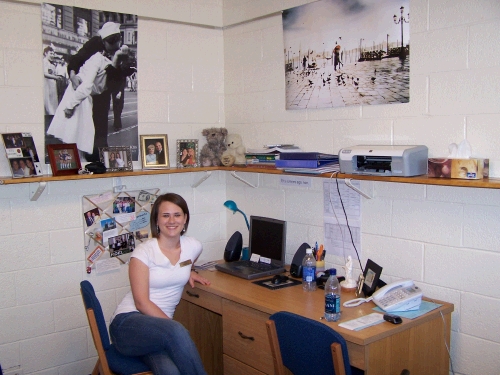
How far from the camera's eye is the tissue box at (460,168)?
2266mm

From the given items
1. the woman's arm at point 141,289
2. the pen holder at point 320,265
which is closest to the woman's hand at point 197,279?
the woman's arm at point 141,289

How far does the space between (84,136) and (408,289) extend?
79.8 inches

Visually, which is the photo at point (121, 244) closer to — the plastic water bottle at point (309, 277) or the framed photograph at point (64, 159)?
the framed photograph at point (64, 159)

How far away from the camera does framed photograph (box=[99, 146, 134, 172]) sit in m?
3.26

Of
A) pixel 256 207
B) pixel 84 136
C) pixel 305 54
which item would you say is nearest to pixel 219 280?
pixel 256 207

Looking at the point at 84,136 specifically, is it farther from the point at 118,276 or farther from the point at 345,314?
the point at 345,314

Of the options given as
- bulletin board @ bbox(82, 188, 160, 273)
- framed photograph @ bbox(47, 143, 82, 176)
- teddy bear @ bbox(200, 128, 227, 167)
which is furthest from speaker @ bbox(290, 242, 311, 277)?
framed photograph @ bbox(47, 143, 82, 176)

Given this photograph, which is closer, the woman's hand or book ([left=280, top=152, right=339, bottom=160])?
book ([left=280, top=152, right=339, bottom=160])

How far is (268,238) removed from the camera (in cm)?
330

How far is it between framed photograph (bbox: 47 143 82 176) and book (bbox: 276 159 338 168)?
115 centimetres

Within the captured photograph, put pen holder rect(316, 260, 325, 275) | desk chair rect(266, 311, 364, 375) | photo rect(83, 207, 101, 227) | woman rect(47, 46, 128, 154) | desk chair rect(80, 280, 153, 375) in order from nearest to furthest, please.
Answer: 1. desk chair rect(266, 311, 364, 375)
2. desk chair rect(80, 280, 153, 375)
3. pen holder rect(316, 260, 325, 275)
4. woman rect(47, 46, 128, 154)
5. photo rect(83, 207, 101, 227)

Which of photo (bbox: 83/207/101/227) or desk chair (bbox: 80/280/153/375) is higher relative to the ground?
photo (bbox: 83/207/101/227)

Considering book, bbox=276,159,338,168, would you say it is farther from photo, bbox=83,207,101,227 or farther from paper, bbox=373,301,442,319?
photo, bbox=83,207,101,227

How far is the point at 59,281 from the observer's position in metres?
3.22
